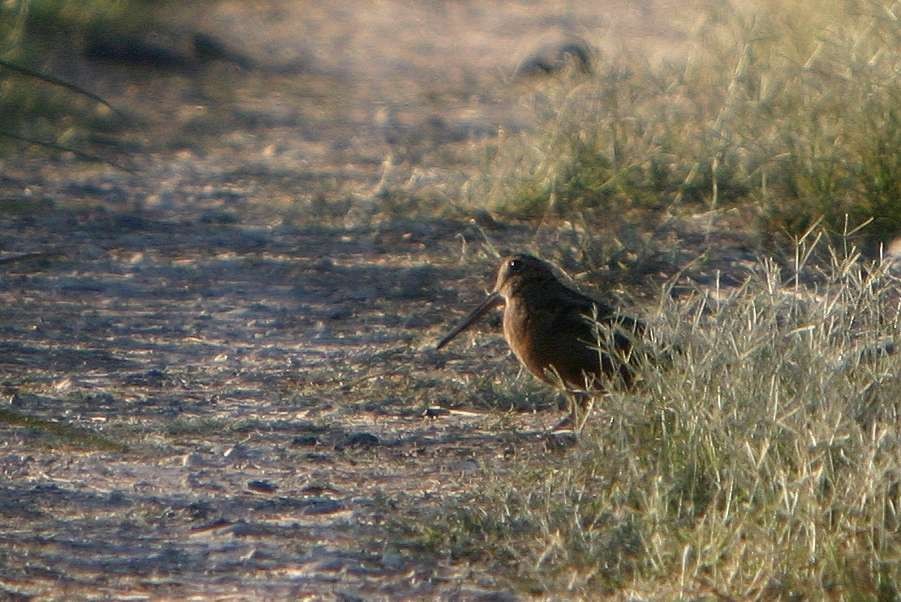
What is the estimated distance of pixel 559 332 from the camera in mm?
5496

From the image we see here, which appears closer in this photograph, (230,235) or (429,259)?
(429,259)

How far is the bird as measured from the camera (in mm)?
5262

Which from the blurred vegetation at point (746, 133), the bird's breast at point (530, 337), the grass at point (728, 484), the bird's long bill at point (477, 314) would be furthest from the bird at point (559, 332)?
the blurred vegetation at point (746, 133)

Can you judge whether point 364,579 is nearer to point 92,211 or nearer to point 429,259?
point 429,259

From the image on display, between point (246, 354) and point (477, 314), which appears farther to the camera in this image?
point (246, 354)

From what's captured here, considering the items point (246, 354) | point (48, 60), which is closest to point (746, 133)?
point (246, 354)

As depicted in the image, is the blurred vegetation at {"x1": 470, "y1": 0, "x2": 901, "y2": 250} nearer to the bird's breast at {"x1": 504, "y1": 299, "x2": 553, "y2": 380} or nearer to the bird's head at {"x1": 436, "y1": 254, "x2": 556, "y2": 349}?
the bird's head at {"x1": 436, "y1": 254, "x2": 556, "y2": 349}

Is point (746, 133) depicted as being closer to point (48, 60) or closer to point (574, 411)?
point (574, 411)

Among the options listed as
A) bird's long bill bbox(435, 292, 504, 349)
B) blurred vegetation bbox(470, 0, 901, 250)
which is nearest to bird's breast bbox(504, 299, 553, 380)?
bird's long bill bbox(435, 292, 504, 349)

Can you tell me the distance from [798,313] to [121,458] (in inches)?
89.4

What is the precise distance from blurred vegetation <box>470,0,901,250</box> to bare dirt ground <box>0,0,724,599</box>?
455 millimetres

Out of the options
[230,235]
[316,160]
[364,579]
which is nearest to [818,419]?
[364,579]

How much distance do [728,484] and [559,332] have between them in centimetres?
160

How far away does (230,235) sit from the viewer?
853cm
